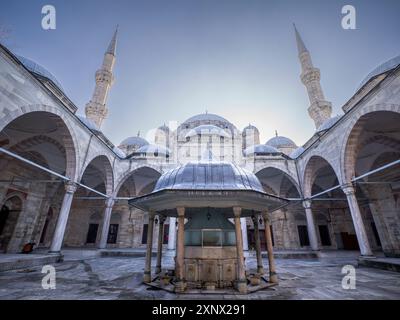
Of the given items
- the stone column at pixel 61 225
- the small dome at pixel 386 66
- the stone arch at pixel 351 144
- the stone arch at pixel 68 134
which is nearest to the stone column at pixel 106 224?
the stone column at pixel 61 225

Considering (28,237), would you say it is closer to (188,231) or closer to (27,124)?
(27,124)

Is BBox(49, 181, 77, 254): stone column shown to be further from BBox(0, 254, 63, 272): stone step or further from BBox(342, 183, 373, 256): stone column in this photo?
BBox(342, 183, 373, 256): stone column

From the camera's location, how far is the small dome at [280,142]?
24.8 meters

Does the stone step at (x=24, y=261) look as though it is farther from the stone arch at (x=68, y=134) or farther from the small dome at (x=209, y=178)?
the small dome at (x=209, y=178)

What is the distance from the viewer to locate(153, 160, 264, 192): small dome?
466 cm

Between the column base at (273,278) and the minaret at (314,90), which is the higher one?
the minaret at (314,90)

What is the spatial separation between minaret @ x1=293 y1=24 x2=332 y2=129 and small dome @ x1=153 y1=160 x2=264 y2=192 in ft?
64.9

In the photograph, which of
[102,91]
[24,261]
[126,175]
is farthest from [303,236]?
[102,91]

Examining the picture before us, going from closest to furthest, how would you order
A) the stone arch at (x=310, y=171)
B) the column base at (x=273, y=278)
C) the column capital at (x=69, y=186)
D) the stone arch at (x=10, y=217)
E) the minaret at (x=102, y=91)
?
1. the column base at (x=273, y=278)
2. the column capital at (x=69, y=186)
3. the stone arch at (x=10, y=217)
4. the stone arch at (x=310, y=171)
5. the minaret at (x=102, y=91)

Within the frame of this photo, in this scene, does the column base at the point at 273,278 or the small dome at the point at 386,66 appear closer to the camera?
the column base at the point at 273,278

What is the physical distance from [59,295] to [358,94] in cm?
2009

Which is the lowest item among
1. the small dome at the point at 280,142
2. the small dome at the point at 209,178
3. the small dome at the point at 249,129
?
the small dome at the point at 209,178

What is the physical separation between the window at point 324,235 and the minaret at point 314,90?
33.7 feet

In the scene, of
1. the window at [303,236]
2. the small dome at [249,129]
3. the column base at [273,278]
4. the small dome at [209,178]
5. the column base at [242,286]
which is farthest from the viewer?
the small dome at [249,129]
